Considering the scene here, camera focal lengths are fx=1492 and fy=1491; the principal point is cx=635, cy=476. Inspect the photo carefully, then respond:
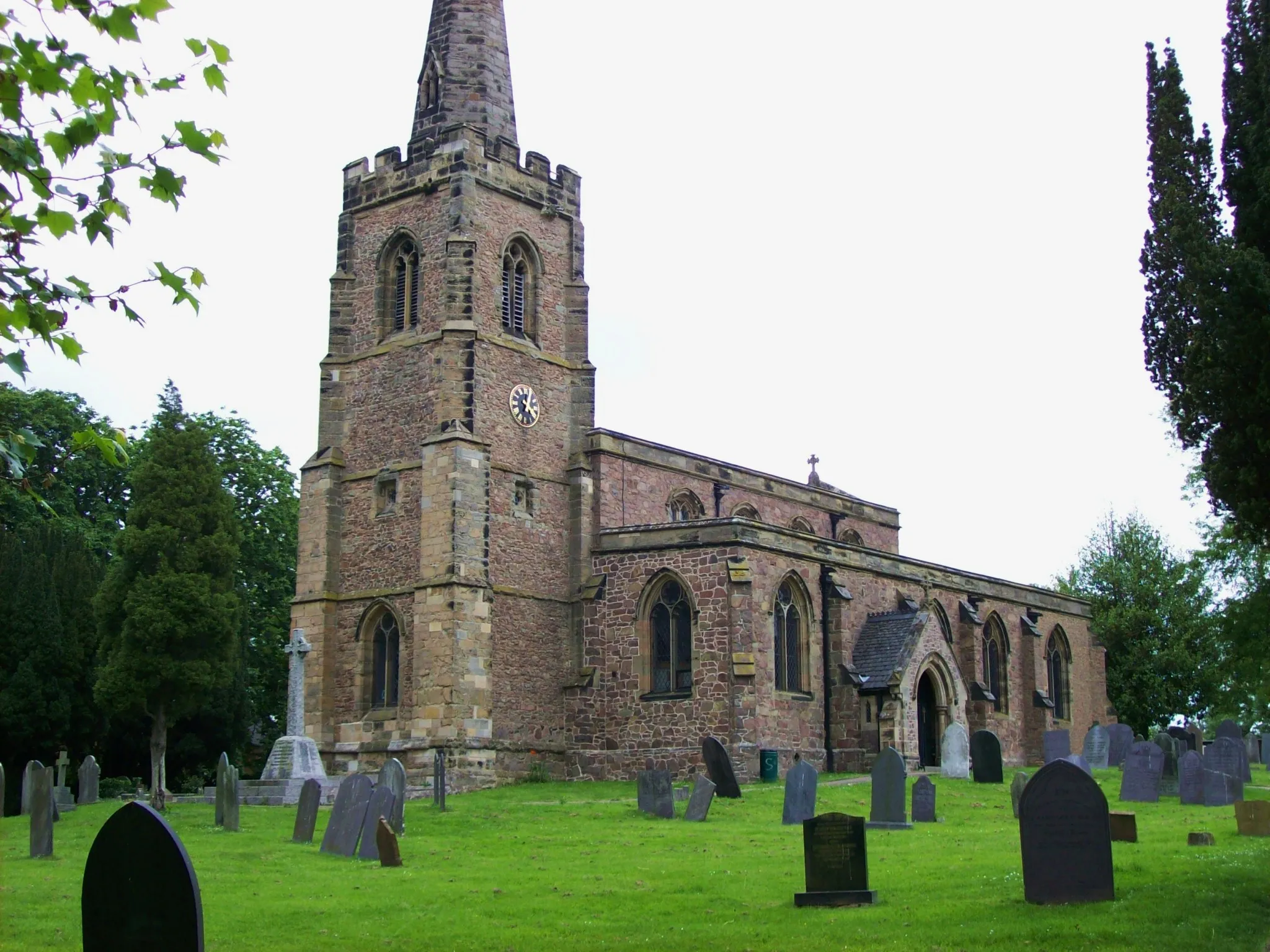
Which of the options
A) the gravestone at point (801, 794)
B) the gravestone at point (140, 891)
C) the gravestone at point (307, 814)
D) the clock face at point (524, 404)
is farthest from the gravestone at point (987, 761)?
the gravestone at point (140, 891)

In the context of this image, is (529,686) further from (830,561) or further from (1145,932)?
(1145,932)

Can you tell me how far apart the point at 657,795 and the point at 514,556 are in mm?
10862

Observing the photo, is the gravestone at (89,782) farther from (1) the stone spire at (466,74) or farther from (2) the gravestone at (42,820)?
(1) the stone spire at (466,74)

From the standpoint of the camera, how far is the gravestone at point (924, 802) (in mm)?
22734

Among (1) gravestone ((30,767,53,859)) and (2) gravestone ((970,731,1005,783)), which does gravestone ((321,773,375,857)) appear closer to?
(1) gravestone ((30,767,53,859))

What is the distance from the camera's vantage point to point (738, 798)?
26.8m

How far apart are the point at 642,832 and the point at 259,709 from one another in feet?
87.9

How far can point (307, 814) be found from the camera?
21328 millimetres

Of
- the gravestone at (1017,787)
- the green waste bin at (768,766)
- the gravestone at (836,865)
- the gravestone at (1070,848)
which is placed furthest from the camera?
the green waste bin at (768,766)

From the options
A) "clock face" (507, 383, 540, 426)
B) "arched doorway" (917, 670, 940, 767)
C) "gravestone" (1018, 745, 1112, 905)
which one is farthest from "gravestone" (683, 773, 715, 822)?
"arched doorway" (917, 670, 940, 767)

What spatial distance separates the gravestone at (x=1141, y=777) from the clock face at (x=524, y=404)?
1576 centimetres

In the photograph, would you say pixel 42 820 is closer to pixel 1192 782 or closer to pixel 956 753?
pixel 1192 782

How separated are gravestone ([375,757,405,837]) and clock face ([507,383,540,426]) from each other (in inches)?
530

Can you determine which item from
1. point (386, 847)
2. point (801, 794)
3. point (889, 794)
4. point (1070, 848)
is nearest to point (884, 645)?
point (801, 794)
